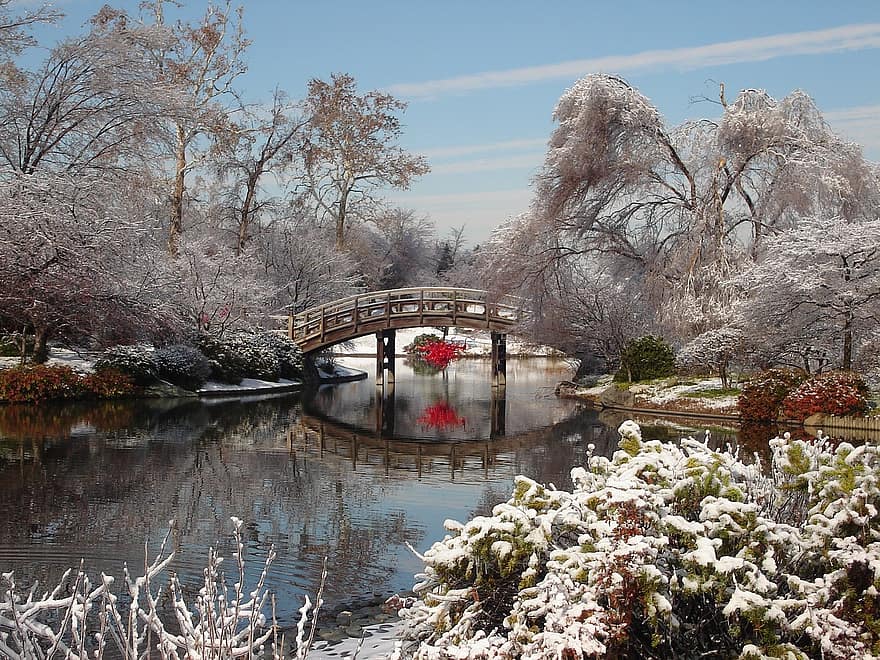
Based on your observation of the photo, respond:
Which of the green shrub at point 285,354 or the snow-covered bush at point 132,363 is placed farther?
the green shrub at point 285,354

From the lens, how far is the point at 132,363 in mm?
23344

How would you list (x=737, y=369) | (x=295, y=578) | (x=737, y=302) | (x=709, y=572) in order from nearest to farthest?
1. (x=709, y=572)
2. (x=295, y=578)
3. (x=737, y=302)
4. (x=737, y=369)

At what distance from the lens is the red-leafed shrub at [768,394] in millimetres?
19359

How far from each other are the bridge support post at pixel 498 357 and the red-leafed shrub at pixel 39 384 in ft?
43.5

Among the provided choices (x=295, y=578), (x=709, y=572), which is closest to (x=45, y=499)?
(x=295, y=578)

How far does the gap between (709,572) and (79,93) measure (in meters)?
22.2

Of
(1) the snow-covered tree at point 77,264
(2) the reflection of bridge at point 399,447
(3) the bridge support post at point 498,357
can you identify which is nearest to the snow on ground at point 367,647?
(2) the reflection of bridge at point 399,447

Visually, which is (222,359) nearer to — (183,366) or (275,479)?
(183,366)

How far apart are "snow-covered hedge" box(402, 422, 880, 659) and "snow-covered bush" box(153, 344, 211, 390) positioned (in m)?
20.5

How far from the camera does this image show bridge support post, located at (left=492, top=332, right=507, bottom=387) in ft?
100.0

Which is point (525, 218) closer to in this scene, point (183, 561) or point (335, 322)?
point (335, 322)

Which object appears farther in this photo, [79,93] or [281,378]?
[281,378]

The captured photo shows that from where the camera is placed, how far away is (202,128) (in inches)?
1242

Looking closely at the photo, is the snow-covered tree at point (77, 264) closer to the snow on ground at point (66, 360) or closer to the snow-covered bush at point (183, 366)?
the snow on ground at point (66, 360)
